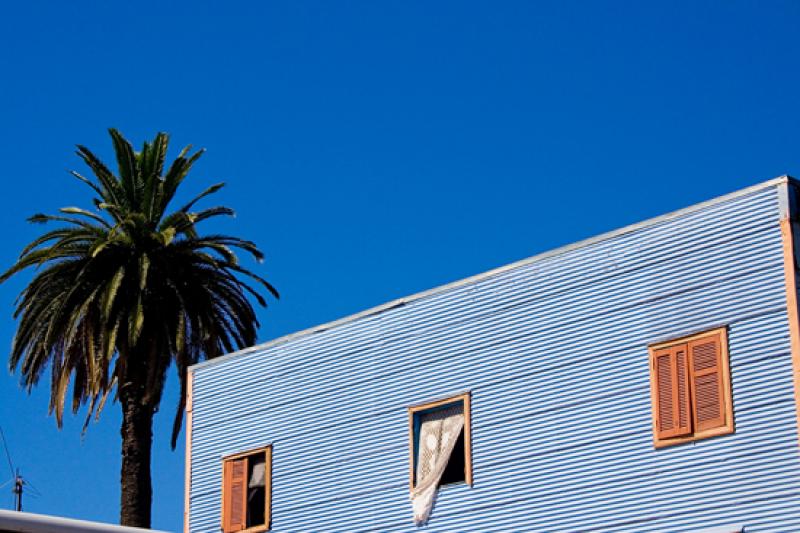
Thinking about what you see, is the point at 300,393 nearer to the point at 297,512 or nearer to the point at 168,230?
the point at 297,512

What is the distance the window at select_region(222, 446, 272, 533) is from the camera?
2928 centimetres

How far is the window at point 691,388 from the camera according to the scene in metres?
22.5

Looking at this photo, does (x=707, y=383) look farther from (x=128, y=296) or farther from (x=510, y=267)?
(x=128, y=296)

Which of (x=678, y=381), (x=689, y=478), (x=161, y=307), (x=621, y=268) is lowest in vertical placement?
(x=689, y=478)

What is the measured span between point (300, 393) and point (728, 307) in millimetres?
9480

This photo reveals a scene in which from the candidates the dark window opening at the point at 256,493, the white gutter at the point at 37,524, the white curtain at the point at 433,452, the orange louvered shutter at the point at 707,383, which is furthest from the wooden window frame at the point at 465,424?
the white gutter at the point at 37,524

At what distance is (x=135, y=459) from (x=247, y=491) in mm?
11007

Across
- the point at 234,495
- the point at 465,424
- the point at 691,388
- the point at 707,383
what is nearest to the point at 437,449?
the point at 465,424

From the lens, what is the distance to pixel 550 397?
2495cm

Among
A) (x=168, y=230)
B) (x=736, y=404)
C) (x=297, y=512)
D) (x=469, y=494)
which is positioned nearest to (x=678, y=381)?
(x=736, y=404)

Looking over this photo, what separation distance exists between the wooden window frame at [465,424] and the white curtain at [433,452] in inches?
4.8

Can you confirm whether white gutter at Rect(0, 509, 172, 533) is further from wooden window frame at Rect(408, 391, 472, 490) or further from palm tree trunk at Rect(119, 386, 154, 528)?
palm tree trunk at Rect(119, 386, 154, 528)

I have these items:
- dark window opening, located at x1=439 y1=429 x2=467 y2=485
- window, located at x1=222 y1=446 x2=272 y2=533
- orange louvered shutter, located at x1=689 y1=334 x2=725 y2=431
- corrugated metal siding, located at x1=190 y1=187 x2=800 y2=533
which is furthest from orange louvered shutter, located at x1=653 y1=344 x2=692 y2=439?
window, located at x1=222 y1=446 x2=272 y2=533

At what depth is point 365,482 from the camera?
27578 millimetres
